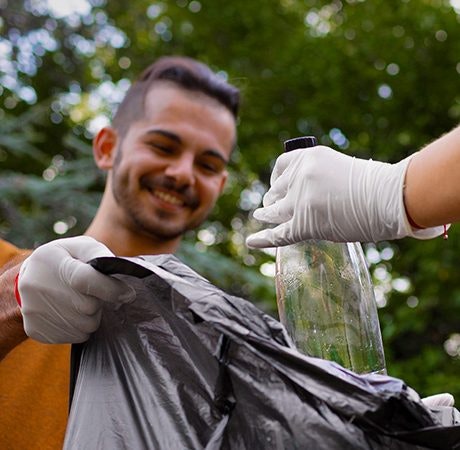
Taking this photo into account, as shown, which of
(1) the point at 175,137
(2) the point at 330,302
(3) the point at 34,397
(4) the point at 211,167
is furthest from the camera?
(4) the point at 211,167

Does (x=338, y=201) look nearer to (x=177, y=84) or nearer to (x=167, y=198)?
(x=167, y=198)

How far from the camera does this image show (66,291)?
1114 mm

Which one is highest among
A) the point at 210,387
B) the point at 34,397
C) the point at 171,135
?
the point at 171,135

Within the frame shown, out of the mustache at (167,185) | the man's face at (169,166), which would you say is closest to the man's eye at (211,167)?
the man's face at (169,166)

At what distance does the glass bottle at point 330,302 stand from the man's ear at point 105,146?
68.4 inches

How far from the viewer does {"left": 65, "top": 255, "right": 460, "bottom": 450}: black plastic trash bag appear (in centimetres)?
85

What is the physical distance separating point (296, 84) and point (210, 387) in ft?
22.8

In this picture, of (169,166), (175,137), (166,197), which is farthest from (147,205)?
(175,137)

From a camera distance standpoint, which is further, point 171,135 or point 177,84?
point 177,84

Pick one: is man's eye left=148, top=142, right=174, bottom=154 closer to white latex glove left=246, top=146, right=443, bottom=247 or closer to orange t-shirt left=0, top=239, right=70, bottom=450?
orange t-shirt left=0, top=239, right=70, bottom=450

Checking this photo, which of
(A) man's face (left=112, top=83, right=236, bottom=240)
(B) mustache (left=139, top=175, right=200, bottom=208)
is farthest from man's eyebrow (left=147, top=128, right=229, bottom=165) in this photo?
(B) mustache (left=139, top=175, right=200, bottom=208)

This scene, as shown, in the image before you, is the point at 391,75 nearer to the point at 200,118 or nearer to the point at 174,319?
the point at 200,118

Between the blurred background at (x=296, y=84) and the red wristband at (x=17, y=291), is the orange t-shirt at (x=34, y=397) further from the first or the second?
the blurred background at (x=296, y=84)

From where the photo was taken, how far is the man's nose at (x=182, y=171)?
2.69m
